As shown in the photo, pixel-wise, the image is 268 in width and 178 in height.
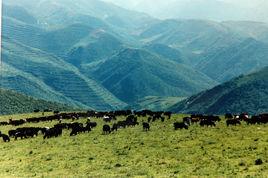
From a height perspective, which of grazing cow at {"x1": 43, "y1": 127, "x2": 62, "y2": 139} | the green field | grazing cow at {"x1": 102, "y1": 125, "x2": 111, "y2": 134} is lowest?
the green field

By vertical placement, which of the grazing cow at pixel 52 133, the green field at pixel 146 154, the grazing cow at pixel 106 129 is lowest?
the green field at pixel 146 154

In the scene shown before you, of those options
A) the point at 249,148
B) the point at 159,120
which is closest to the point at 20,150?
the point at 249,148

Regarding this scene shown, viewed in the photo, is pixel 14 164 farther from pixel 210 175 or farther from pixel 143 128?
pixel 143 128

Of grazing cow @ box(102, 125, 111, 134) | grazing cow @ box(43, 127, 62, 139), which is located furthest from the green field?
grazing cow @ box(102, 125, 111, 134)

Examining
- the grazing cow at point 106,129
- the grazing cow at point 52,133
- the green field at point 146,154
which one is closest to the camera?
the green field at point 146,154

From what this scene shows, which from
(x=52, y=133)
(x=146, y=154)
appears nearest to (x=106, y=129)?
(x=52, y=133)

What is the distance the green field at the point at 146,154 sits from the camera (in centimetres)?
3388

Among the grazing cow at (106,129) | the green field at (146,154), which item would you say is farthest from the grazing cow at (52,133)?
the grazing cow at (106,129)

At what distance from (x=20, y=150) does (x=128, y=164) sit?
17.0 metres

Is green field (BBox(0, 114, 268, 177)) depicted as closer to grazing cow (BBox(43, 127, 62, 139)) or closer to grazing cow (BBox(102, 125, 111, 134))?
grazing cow (BBox(43, 127, 62, 139))

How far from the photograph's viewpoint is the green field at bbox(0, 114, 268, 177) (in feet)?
111

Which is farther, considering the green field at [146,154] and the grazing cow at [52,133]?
the grazing cow at [52,133]

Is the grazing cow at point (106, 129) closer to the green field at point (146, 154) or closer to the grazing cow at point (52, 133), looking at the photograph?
the green field at point (146, 154)

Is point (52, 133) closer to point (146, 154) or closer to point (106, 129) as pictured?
point (106, 129)
